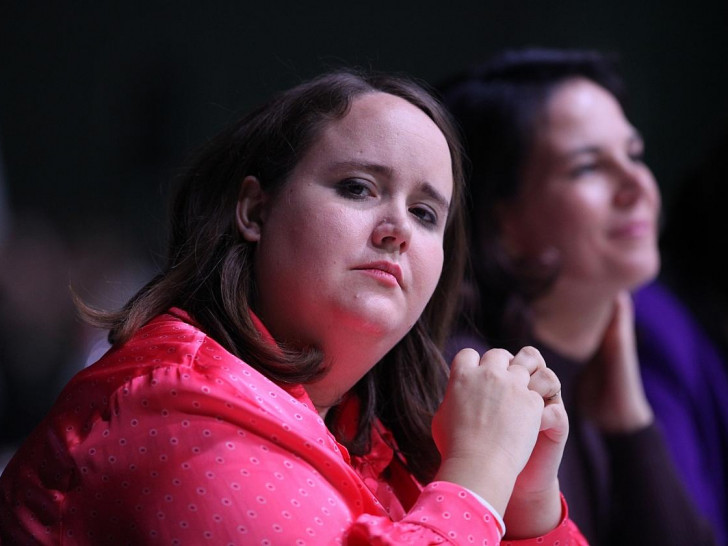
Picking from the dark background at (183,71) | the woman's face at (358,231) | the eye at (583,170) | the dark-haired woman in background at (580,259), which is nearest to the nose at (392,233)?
the woman's face at (358,231)

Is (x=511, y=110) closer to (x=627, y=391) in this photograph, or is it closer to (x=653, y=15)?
(x=627, y=391)

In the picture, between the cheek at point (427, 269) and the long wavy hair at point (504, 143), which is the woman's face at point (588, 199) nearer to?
the long wavy hair at point (504, 143)

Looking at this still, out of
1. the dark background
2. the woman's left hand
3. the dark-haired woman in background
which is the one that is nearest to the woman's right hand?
the woman's left hand

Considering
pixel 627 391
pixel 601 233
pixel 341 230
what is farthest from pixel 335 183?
pixel 627 391

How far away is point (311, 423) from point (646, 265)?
0.91 meters

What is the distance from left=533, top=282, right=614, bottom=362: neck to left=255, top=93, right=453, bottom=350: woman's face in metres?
0.69

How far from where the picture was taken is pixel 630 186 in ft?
4.99

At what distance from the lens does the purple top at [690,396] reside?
5.45 feet

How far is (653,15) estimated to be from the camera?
279 cm

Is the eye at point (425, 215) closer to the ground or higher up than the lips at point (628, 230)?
higher up

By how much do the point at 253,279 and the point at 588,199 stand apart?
790mm

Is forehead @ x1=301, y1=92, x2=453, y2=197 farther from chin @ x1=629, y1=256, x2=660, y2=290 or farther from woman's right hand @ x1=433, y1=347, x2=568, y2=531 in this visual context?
chin @ x1=629, y1=256, x2=660, y2=290

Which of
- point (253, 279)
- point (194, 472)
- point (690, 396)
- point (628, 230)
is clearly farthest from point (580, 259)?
point (194, 472)

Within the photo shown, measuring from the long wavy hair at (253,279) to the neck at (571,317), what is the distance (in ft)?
1.65
